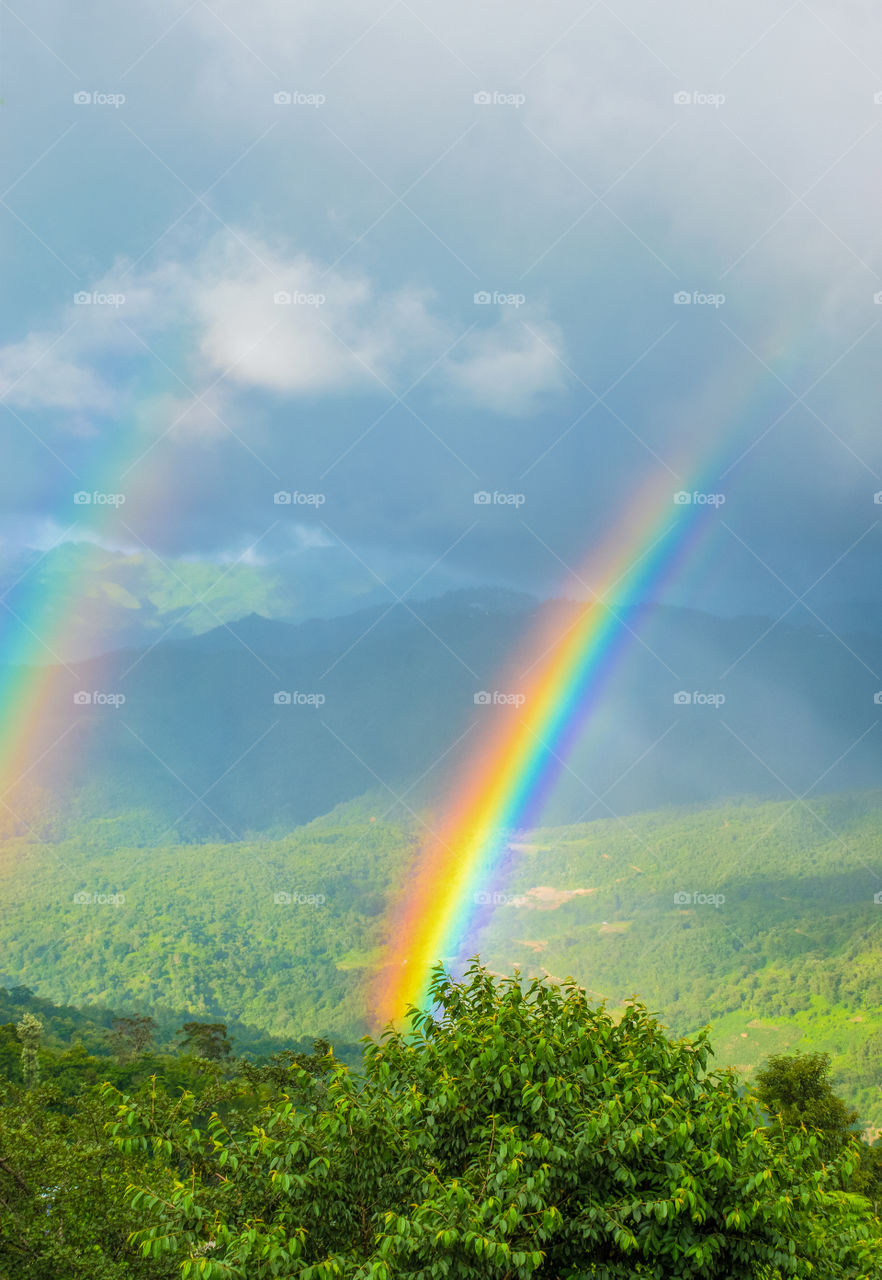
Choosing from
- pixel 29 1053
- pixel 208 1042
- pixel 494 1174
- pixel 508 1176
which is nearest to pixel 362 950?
pixel 208 1042

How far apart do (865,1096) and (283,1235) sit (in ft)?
474

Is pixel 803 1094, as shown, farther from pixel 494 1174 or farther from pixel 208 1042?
pixel 208 1042

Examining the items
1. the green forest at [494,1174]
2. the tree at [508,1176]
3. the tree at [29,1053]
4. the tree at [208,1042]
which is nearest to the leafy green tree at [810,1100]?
the green forest at [494,1174]

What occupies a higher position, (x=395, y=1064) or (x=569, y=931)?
(x=569, y=931)

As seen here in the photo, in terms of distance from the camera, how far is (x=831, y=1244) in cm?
898

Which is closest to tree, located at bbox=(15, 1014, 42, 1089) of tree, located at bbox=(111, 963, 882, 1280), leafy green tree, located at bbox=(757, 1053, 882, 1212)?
leafy green tree, located at bbox=(757, 1053, 882, 1212)

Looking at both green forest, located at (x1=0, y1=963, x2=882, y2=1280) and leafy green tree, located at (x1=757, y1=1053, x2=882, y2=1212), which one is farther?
leafy green tree, located at (x1=757, y1=1053, x2=882, y2=1212)

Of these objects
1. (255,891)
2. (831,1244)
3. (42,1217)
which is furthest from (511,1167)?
(255,891)

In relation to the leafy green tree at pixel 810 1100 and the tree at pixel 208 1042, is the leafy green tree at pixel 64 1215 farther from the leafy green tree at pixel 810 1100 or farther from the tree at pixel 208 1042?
the tree at pixel 208 1042

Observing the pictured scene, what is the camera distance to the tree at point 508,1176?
7.21 meters

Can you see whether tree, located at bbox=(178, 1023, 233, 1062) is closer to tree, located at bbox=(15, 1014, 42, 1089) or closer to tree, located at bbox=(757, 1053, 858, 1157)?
tree, located at bbox=(15, 1014, 42, 1089)

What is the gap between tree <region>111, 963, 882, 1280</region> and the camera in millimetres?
7207

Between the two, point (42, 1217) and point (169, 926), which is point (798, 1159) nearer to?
point (42, 1217)

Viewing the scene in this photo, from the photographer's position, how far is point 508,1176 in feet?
24.2
